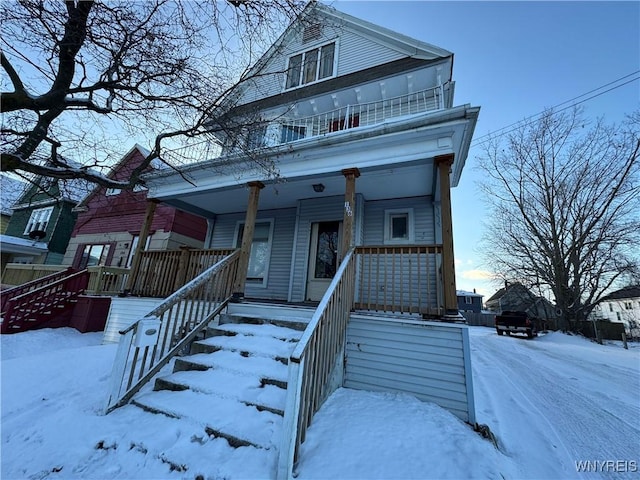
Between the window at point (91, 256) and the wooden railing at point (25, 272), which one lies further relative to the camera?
the window at point (91, 256)

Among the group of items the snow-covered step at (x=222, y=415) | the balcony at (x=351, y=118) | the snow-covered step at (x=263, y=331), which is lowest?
the snow-covered step at (x=222, y=415)

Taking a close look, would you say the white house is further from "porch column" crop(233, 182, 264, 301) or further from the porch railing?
the porch railing

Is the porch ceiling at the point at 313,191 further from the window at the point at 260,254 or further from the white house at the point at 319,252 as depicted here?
the window at the point at 260,254

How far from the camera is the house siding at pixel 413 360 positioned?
3488 mm

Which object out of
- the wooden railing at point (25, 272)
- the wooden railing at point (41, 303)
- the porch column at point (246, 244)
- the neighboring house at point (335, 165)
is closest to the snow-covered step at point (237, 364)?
the porch column at point (246, 244)

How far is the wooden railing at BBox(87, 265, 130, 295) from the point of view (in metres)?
8.67

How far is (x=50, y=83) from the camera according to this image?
3820 millimetres

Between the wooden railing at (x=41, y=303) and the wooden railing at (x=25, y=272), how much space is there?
3480 millimetres

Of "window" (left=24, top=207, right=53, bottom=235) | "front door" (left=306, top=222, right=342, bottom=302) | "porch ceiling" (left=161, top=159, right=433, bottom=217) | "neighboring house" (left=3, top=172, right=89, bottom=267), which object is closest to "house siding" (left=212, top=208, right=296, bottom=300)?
"porch ceiling" (left=161, top=159, right=433, bottom=217)

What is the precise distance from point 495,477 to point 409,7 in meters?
9.16

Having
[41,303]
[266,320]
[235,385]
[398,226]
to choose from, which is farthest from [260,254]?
[41,303]

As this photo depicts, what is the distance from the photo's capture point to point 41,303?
26.0 feet

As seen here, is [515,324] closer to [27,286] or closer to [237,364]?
[237,364]

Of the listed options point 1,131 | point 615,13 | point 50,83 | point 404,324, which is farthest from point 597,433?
point 615,13
